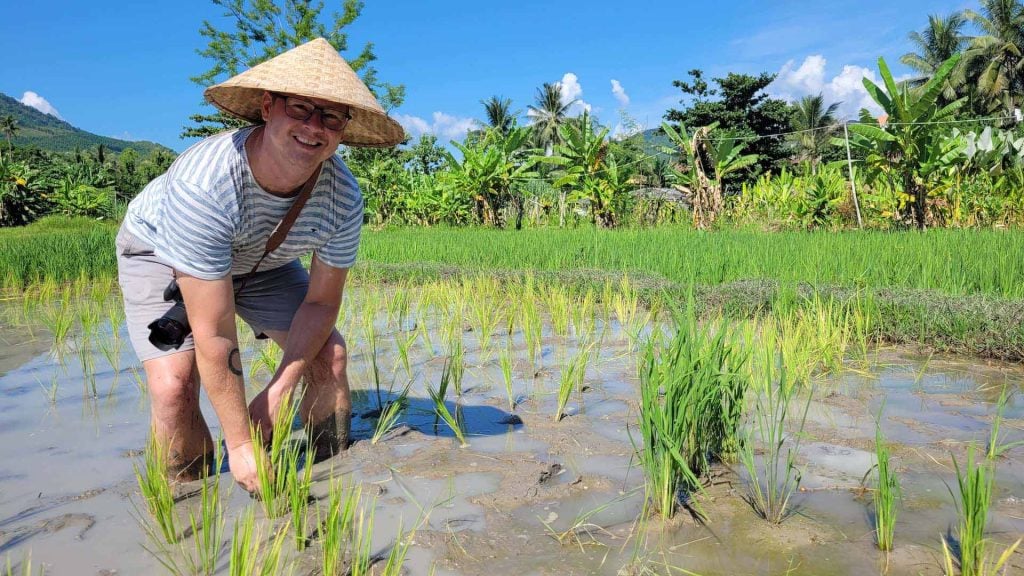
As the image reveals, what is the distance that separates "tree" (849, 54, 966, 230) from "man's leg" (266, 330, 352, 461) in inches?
311

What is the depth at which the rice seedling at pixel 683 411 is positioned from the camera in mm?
1672

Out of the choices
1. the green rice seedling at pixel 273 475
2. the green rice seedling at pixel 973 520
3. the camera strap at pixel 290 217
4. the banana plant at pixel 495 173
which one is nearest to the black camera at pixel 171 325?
the camera strap at pixel 290 217

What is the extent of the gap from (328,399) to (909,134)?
8.43 metres

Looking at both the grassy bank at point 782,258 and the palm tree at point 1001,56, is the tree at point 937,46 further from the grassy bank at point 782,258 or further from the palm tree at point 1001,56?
the grassy bank at point 782,258

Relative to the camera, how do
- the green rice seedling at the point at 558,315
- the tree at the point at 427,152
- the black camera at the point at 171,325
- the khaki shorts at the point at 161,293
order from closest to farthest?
the black camera at the point at 171,325
the khaki shorts at the point at 161,293
the green rice seedling at the point at 558,315
the tree at the point at 427,152

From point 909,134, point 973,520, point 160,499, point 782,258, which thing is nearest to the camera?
point 973,520

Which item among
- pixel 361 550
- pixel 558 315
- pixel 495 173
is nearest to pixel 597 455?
pixel 361 550

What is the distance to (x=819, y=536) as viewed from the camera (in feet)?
5.19

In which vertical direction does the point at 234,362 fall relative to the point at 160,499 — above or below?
above

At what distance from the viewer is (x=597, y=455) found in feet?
7.02

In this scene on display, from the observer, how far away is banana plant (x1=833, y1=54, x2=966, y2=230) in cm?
817


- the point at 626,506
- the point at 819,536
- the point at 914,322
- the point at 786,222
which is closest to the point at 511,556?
the point at 626,506

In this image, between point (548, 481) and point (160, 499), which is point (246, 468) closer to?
point (160, 499)

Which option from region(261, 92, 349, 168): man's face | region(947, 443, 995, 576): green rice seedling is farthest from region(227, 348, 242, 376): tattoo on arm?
region(947, 443, 995, 576): green rice seedling
